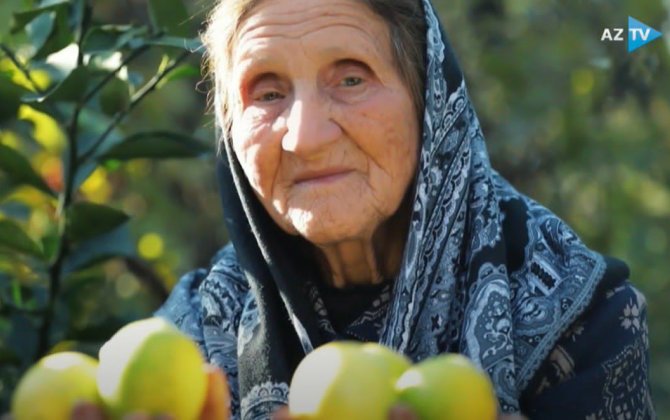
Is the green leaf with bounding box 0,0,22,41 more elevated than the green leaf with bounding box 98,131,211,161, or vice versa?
the green leaf with bounding box 0,0,22,41

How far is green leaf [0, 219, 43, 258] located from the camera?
3025 mm

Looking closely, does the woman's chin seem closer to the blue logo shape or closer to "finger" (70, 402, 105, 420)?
"finger" (70, 402, 105, 420)

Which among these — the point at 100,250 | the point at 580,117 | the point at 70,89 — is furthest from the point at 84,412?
the point at 580,117

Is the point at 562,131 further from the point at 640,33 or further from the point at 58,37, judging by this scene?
the point at 58,37

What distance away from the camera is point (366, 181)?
99.3 inches

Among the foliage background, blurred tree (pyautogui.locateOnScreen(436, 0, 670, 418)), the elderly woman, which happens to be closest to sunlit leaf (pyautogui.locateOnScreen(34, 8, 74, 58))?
the elderly woman

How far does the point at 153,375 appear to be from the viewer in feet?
6.15

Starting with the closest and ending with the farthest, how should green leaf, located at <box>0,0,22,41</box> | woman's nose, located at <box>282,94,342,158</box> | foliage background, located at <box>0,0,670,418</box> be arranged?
woman's nose, located at <box>282,94,342,158</box>, green leaf, located at <box>0,0,22,41</box>, foliage background, located at <box>0,0,670,418</box>

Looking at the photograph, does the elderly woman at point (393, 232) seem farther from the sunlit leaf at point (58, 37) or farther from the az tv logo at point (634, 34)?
the az tv logo at point (634, 34)

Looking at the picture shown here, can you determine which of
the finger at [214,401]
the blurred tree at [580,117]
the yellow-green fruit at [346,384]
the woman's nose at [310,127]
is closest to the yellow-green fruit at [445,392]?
the yellow-green fruit at [346,384]

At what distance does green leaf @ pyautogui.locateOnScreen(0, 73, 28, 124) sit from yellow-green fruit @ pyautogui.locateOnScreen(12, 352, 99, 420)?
121 cm

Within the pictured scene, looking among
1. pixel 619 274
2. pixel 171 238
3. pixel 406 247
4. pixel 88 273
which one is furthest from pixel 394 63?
pixel 171 238

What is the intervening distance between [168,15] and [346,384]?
1.40 meters

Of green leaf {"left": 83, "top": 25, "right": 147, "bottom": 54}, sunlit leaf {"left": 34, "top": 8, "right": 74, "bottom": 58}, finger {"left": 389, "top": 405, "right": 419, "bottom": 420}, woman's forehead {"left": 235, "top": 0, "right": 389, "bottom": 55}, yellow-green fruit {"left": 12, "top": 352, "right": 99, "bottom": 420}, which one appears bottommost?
finger {"left": 389, "top": 405, "right": 419, "bottom": 420}
